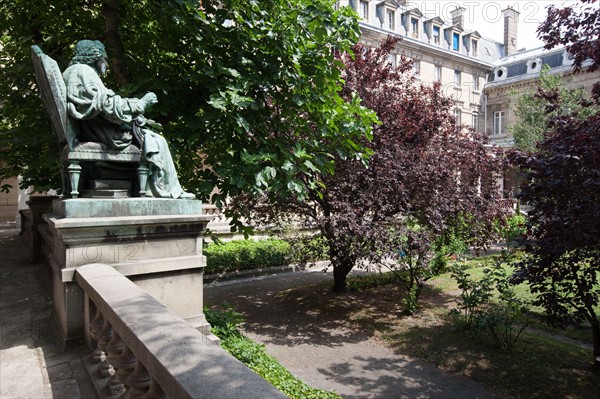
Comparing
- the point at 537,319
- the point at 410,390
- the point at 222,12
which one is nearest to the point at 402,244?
the point at 410,390

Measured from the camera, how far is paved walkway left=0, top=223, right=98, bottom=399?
289 centimetres

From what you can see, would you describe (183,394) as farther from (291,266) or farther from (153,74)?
(291,266)

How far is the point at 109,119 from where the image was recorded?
371cm

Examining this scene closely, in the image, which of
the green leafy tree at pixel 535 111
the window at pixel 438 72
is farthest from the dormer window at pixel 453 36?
the green leafy tree at pixel 535 111

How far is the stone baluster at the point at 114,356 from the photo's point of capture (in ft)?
8.70

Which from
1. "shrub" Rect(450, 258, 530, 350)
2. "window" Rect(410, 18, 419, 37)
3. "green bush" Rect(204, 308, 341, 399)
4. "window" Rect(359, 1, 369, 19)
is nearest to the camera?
"green bush" Rect(204, 308, 341, 399)

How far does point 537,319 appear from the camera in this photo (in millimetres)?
10594

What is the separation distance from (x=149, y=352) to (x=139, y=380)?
393mm

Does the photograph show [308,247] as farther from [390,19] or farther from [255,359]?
[390,19]

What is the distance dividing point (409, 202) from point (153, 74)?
655 cm

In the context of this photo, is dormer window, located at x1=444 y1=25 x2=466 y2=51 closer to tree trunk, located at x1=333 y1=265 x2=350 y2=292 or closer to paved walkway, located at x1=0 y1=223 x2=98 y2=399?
tree trunk, located at x1=333 y1=265 x2=350 y2=292

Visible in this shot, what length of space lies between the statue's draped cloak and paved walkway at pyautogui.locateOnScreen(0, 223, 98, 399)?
1649 mm

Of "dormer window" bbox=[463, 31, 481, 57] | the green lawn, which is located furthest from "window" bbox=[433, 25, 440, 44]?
the green lawn

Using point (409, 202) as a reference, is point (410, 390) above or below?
below
